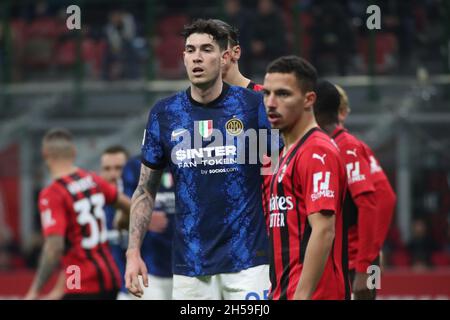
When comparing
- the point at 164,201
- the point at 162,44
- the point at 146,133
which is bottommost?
the point at 164,201

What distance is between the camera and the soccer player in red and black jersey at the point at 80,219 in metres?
9.22

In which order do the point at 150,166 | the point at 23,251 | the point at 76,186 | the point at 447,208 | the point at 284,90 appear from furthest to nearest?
the point at 23,251, the point at 447,208, the point at 76,186, the point at 150,166, the point at 284,90

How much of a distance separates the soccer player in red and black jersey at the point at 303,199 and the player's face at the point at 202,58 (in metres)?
0.93

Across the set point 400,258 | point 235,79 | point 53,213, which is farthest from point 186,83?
point 235,79

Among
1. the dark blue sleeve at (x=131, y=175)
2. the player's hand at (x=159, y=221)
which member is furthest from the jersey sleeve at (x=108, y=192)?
the player's hand at (x=159, y=221)

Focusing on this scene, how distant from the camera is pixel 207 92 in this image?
6.66 metres

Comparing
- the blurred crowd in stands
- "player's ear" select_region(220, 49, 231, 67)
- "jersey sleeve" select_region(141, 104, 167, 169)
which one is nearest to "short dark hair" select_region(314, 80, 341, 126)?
"player's ear" select_region(220, 49, 231, 67)

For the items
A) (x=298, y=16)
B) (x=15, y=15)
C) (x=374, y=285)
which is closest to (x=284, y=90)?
(x=374, y=285)

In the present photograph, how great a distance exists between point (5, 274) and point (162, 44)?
4.94 meters

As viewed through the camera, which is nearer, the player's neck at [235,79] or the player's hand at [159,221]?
the player's neck at [235,79]

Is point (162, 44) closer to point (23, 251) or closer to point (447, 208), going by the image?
point (23, 251)

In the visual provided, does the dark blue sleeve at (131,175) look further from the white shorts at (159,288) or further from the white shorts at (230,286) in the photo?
the white shorts at (230,286)

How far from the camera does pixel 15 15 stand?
19656 mm

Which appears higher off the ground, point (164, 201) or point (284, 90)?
point (284, 90)
